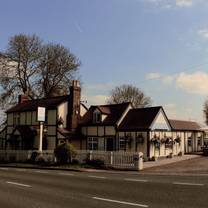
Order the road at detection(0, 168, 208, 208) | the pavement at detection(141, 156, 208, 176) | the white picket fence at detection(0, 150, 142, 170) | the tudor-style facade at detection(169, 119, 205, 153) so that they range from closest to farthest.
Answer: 1. the road at detection(0, 168, 208, 208)
2. the pavement at detection(141, 156, 208, 176)
3. the white picket fence at detection(0, 150, 142, 170)
4. the tudor-style facade at detection(169, 119, 205, 153)

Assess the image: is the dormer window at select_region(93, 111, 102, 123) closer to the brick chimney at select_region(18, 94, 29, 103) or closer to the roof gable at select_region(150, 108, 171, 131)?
the roof gable at select_region(150, 108, 171, 131)

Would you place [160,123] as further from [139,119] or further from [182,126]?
[182,126]

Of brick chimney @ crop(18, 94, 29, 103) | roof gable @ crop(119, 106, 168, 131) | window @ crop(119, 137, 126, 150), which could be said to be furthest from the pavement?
brick chimney @ crop(18, 94, 29, 103)

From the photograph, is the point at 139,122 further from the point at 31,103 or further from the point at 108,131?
the point at 31,103

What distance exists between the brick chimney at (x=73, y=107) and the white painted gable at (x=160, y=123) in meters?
9.66

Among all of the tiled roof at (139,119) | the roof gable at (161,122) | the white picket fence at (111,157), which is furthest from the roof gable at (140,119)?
the white picket fence at (111,157)

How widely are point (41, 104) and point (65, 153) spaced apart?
49.7ft

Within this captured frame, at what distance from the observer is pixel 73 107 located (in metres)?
40.0

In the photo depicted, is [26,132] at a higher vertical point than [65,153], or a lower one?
higher

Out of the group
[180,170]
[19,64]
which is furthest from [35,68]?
[180,170]

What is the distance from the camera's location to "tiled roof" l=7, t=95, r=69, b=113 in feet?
133

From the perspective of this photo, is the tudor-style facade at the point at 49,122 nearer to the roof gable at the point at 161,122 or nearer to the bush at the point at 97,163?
the roof gable at the point at 161,122

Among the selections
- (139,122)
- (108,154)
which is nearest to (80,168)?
(108,154)

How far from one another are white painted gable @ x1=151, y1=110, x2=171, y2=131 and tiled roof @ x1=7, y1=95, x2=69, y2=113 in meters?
11.3
